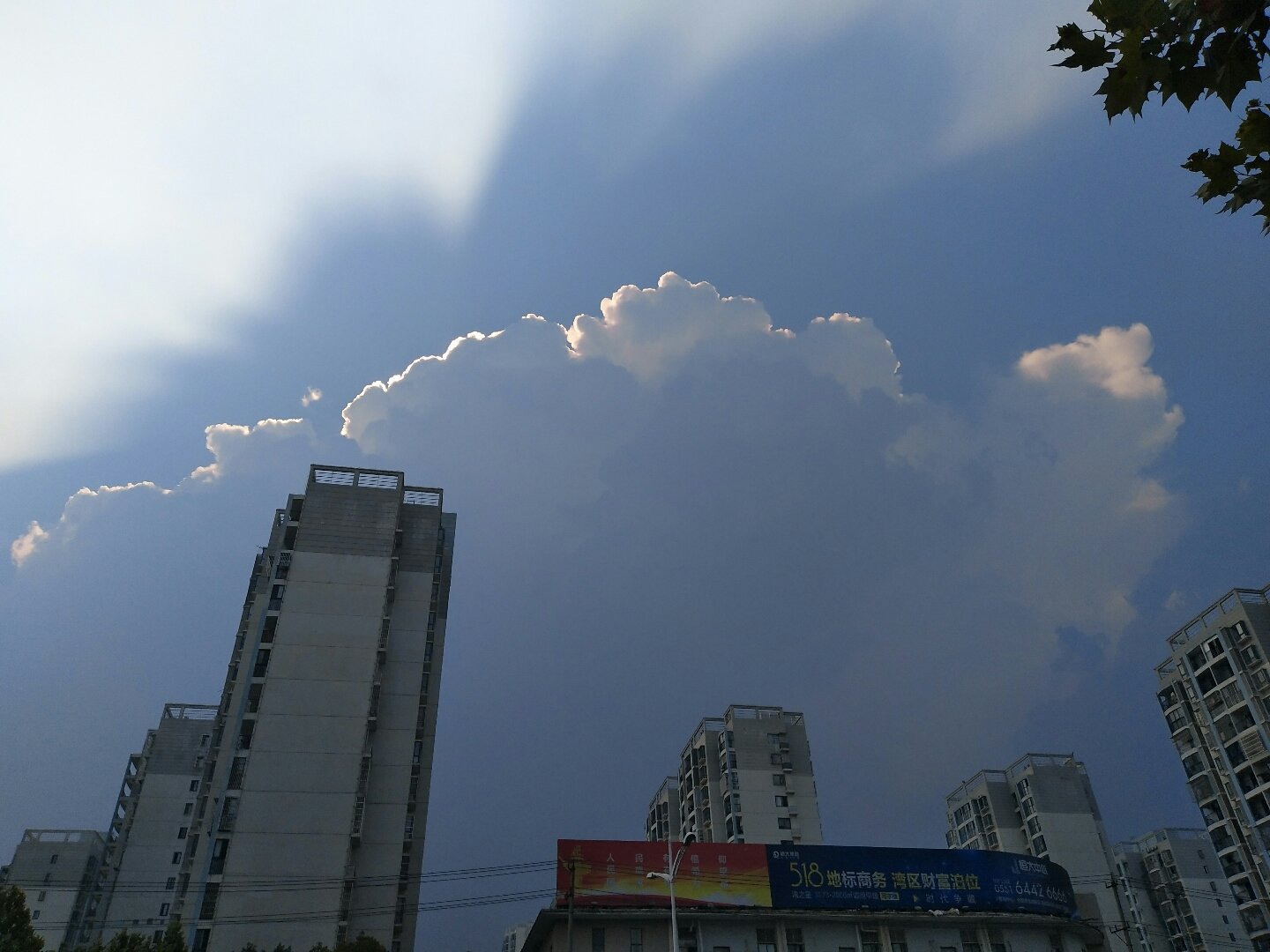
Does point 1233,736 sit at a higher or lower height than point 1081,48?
higher

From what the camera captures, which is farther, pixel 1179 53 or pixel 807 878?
pixel 807 878

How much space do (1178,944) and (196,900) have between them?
10832 centimetres

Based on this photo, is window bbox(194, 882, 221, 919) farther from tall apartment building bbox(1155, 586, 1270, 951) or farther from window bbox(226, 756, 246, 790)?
tall apartment building bbox(1155, 586, 1270, 951)

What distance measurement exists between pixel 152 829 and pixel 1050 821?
9875 centimetres

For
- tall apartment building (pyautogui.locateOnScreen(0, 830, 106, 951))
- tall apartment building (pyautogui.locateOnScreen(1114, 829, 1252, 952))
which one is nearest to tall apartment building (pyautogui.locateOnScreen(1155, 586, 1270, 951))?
tall apartment building (pyautogui.locateOnScreen(1114, 829, 1252, 952))

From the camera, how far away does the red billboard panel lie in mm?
51219

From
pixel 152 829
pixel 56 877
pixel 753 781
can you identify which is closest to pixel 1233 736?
pixel 753 781

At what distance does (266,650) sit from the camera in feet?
214

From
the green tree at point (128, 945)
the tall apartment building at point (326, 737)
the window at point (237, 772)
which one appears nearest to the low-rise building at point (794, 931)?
the tall apartment building at point (326, 737)

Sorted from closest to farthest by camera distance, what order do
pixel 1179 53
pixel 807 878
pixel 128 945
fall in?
1. pixel 1179 53
2. pixel 128 945
3. pixel 807 878

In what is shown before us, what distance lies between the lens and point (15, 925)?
36844 millimetres

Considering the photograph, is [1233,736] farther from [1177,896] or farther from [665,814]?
[665,814]

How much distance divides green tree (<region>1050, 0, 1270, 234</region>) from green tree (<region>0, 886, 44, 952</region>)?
45.5 m

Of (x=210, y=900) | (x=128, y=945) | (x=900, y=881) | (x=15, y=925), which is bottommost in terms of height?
(x=128, y=945)
